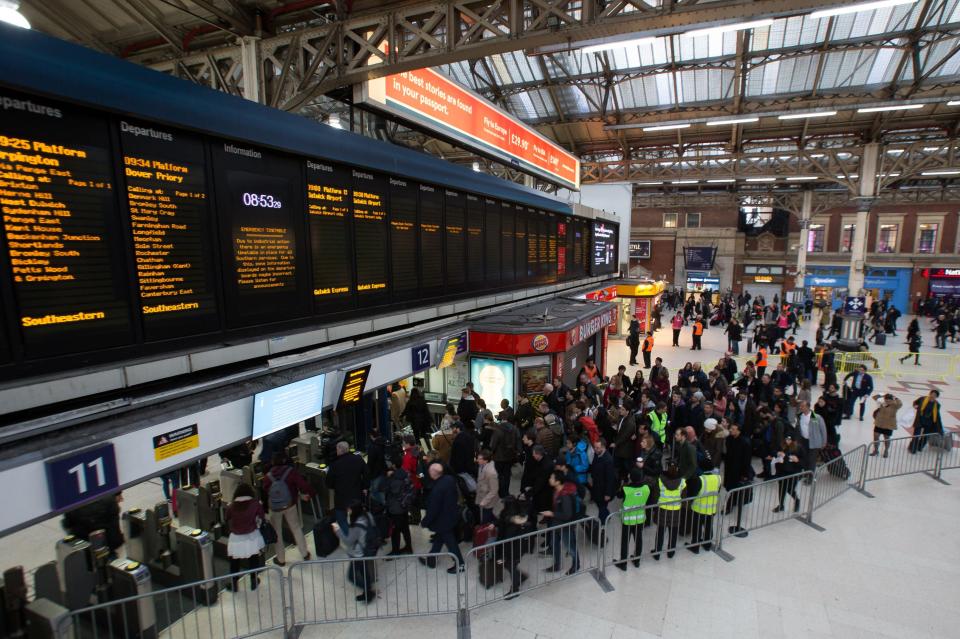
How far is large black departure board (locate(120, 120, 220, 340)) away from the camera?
4.52 meters

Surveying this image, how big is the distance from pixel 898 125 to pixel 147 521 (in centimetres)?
2877

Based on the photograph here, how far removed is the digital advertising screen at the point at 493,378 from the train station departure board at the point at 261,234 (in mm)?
5382

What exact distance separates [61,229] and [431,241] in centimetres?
600

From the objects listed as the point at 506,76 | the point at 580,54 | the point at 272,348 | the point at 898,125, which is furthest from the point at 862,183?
the point at 272,348

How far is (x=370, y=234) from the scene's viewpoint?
764 centimetres

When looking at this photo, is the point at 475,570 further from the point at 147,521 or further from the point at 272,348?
the point at 147,521

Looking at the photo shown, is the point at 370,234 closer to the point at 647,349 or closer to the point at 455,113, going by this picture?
the point at 455,113

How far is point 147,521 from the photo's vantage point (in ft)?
19.9

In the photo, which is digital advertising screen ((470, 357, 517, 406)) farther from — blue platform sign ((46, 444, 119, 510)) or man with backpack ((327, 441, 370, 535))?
blue platform sign ((46, 444, 119, 510))

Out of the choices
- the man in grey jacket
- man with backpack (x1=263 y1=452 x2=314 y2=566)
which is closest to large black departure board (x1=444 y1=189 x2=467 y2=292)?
man with backpack (x1=263 y1=452 x2=314 y2=566)

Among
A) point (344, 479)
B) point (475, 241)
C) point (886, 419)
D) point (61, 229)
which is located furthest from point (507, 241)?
point (61, 229)

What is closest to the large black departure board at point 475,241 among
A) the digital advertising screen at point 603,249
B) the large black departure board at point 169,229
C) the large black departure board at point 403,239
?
the large black departure board at point 403,239

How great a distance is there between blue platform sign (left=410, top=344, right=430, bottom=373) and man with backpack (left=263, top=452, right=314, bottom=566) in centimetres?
262

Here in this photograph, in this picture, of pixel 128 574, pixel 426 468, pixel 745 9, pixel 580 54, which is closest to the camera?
pixel 128 574
